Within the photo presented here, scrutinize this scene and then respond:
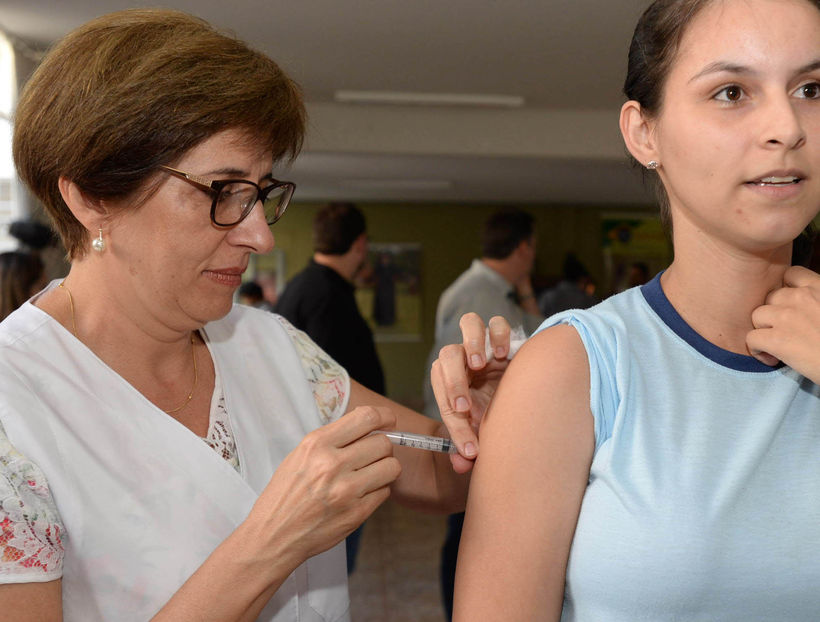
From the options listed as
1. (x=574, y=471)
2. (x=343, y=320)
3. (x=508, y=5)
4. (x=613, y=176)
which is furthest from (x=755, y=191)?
(x=613, y=176)

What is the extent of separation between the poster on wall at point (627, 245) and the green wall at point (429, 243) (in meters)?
0.26

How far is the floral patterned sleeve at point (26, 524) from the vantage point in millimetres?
957

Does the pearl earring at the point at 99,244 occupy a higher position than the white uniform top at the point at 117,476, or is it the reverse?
the pearl earring at the point at 99,244

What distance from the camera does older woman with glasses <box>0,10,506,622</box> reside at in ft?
3.42

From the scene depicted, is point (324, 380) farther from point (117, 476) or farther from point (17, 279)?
point (17, 279)

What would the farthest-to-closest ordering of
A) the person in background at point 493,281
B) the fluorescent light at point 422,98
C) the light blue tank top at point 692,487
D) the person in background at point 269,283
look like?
the person in background at point 269,283, the fluorescent light at point 422,98, the person in background at point 493,281, the light blue tank top at point 692,487

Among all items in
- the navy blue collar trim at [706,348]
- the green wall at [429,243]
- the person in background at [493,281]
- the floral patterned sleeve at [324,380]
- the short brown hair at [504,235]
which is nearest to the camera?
the navy blue collar trim at [706,348]

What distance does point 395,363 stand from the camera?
1206cm

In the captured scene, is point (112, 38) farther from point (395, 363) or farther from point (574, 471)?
point (395, 363)

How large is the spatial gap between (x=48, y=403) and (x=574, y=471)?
26.6 inches

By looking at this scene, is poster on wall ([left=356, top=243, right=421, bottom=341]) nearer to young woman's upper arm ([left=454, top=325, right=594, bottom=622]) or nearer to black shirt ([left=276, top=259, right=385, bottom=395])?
black shirt ([left=276, top=259, right=385, bottom=395])

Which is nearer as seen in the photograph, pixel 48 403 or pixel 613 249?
pixel 48 403

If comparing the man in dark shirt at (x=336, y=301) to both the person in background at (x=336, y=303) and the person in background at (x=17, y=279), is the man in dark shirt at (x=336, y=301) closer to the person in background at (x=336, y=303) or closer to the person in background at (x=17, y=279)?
the person in background at (x=336, y=303)

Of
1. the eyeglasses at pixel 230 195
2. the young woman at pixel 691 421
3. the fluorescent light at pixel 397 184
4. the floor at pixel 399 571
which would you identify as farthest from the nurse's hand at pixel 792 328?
the fluorescent light at pixel 397 184
